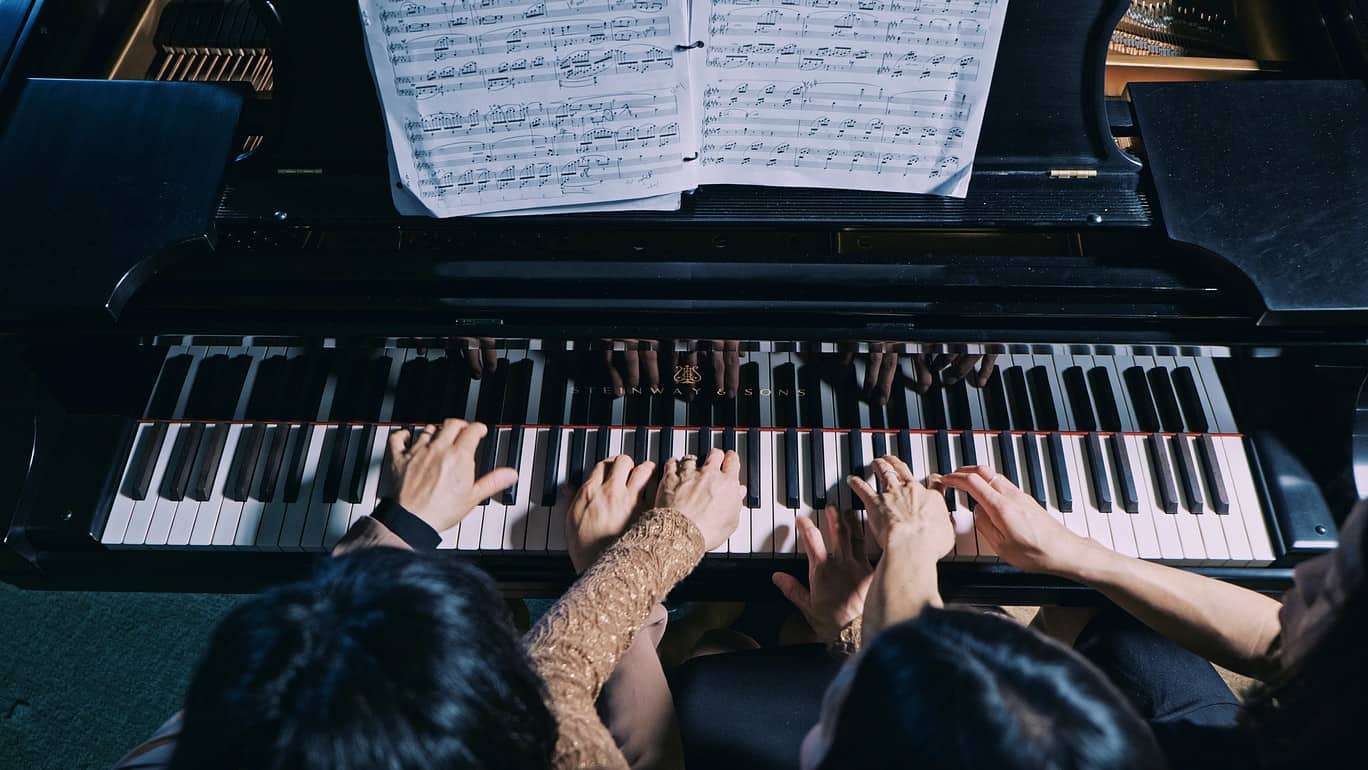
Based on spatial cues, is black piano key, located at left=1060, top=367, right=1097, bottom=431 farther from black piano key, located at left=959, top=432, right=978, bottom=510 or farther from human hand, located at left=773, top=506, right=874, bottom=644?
human hand, located at left=773, top=506, right=874, bottom=644

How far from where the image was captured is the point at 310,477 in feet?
5.89

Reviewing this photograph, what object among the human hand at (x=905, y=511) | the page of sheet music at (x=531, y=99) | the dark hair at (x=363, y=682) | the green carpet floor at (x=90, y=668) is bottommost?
the green carpet floor at (x=90, y=668)

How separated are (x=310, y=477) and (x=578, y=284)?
777mm

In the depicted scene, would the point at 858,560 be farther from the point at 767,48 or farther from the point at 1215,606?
the point at 767,48

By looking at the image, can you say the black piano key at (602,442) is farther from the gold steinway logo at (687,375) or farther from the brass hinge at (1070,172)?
the brass hinge at (1070,172)

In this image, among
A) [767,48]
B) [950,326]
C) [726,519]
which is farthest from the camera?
[726,519]

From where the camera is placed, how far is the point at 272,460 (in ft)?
5.88

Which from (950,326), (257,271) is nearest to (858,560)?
(950,326)

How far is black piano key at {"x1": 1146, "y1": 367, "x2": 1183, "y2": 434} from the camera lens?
5.90 feet

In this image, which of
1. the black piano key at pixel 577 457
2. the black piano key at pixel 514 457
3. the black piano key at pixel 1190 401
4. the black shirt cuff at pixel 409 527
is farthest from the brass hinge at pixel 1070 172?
the black shirt cuff at pixel 409 527

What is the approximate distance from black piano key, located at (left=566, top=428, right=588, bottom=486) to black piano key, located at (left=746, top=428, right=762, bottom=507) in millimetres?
→ 375

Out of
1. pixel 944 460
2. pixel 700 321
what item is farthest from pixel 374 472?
pixel 944 460

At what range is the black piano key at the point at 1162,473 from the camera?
176 centimetres

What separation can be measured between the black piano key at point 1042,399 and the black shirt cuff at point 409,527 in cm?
137
